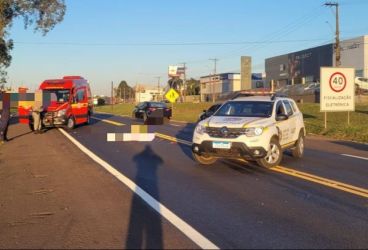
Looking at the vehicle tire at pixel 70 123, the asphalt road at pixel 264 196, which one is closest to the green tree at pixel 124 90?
the vehicle tire at pixel 70 123

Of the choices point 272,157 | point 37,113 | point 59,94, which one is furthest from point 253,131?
point 59,94

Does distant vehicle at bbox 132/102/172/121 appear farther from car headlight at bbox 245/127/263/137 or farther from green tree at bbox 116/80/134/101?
green tree at bbox 116/80/134/101

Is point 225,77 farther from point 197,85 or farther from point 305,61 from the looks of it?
point 305,61

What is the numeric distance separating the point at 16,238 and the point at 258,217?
123 inches

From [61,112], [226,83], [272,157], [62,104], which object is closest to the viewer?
[272,157]

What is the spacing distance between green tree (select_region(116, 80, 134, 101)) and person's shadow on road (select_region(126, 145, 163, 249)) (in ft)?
592

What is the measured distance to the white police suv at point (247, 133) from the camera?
11.6m

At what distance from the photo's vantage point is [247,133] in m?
11.6

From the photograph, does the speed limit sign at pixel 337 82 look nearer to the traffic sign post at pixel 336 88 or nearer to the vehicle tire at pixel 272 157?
the traffic sign post at pixel 336 88

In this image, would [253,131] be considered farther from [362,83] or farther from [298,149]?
[362,83]

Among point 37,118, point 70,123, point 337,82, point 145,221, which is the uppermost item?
point 337,82

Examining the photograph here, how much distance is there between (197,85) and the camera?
16400 cm

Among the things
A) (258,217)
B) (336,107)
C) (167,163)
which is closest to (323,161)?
(167,163)

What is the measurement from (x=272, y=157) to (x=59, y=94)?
18.3 meters
